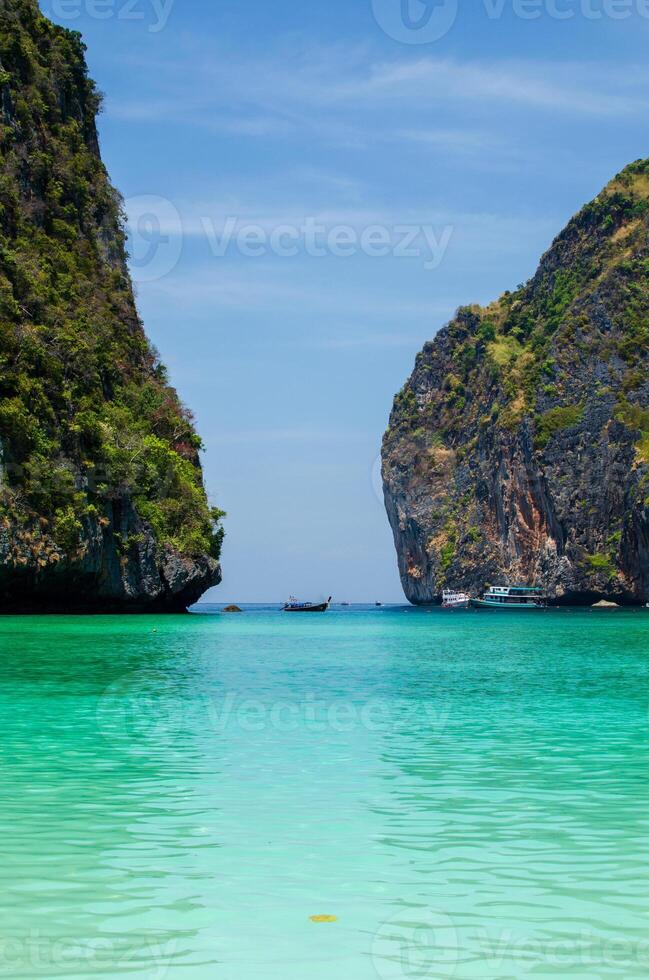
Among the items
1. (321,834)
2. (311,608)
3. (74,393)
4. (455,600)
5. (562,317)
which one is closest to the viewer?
(321,834)

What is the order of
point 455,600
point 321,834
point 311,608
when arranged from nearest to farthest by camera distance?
point 321,834 < point 311,608 < point 455,600

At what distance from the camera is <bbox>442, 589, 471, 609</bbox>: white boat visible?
413ft

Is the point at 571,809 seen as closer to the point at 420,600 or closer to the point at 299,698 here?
the point at 299,698

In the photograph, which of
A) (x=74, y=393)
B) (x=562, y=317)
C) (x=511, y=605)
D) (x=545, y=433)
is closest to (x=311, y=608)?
(x=511, y=605)

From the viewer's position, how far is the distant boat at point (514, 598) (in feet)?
368

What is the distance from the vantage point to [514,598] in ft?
375

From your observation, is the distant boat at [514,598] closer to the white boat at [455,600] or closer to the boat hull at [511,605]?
the boat hull at [511,605]

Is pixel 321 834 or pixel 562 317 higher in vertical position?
pixel 562 317

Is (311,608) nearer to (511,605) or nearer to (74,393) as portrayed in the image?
(511,605)

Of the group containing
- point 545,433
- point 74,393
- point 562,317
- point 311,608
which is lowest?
point 311,608

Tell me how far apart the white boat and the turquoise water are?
4249 inches

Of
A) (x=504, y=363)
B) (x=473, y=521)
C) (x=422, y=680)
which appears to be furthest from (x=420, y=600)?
(x=422, y=680)

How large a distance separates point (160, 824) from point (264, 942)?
2981 mm

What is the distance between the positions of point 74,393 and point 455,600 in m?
81.2
